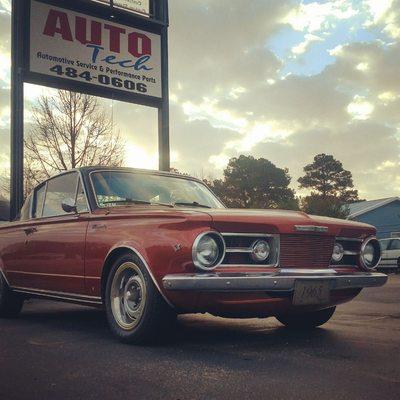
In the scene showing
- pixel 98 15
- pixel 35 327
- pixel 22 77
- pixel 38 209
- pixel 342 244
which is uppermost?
pixel 98 15

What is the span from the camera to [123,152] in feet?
70.2

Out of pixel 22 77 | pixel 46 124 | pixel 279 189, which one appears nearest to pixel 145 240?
pixel 22 77

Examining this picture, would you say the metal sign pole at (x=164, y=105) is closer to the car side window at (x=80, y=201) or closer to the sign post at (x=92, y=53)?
the sign post at (x=92, y=53)

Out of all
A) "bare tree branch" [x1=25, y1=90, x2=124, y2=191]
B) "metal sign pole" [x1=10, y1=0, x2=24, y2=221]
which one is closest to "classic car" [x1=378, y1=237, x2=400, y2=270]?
"bare tree branch" [x1=25, y1=90, x2=124, y2=191]

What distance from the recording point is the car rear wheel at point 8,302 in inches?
238

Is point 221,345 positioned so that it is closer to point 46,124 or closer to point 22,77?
point 22,77

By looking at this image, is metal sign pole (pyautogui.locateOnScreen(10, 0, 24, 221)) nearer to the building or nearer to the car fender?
the car fender

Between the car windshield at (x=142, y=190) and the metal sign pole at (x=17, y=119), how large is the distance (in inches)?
208

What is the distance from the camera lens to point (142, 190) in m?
5.04

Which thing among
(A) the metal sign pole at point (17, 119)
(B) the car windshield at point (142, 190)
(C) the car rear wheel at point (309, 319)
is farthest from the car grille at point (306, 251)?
(A) the metal sign pole at point (17, 119)

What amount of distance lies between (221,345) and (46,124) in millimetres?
17958

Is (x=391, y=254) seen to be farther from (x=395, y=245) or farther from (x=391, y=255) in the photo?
(x=395, y=245)

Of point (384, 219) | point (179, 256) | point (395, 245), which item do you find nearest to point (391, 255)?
point (395, 245)

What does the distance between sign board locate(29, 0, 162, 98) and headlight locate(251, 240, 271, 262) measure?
26.8ft
